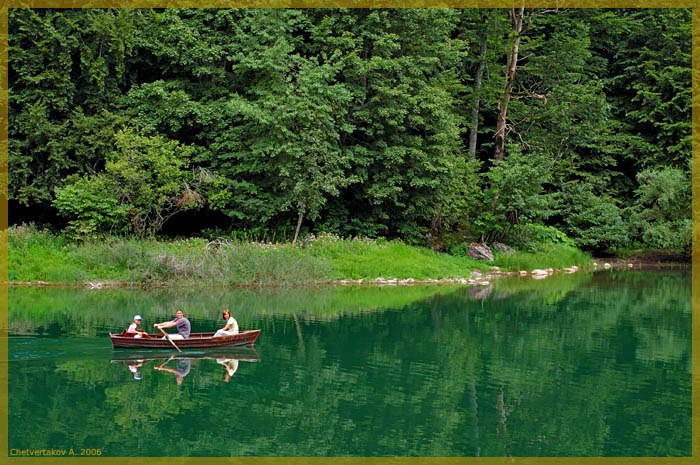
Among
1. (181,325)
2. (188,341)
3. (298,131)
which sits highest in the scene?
(298,131)

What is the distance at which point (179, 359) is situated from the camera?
17766 millimetres

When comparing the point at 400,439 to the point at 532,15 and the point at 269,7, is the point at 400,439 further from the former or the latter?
the point at 532,15

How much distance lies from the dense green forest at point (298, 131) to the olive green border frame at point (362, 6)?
53 centimetres

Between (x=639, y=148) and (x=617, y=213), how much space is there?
5156mm

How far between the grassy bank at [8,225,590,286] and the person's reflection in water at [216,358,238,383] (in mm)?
11624

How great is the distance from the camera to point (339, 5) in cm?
3647

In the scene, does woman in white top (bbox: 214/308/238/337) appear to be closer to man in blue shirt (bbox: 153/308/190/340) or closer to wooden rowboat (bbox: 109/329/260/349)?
wooden rowboat (bbox: 109/329/260/349)

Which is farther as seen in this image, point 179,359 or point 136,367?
point 179,359

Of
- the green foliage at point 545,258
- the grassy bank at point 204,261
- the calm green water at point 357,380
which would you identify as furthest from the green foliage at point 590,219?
the calm green water at point 357,380

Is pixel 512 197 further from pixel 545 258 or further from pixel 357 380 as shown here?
pixel 357 380

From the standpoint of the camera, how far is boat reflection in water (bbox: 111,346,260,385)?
54.2 ft

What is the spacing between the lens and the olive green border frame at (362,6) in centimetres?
1114

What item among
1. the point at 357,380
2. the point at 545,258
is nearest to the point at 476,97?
the point at 545,258

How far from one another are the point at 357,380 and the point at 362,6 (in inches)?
968
